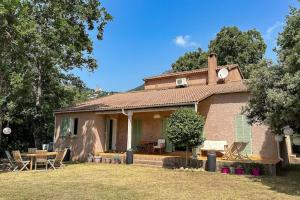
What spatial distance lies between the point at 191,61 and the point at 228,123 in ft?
87.8

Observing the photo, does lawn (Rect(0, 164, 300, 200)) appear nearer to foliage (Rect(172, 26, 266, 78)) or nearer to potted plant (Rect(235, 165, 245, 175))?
potted plant (Rect(235, 165, 245, 175))

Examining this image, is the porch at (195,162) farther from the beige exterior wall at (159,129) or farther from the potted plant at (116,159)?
the beige exterior wall at (159,129)

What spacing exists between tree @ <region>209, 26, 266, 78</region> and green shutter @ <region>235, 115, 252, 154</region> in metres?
24.3

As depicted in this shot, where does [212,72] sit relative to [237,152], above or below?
above

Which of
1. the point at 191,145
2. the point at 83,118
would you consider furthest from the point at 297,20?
the point at 83,118

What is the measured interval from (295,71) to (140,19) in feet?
75.4

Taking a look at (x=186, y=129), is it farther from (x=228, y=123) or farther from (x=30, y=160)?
(x=30, y=160)

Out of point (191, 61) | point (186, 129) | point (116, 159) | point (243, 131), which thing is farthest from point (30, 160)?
point (191, 61)

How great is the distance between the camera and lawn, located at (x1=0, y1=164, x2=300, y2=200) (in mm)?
8977

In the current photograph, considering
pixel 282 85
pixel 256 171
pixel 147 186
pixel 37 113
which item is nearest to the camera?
pixel 147 186

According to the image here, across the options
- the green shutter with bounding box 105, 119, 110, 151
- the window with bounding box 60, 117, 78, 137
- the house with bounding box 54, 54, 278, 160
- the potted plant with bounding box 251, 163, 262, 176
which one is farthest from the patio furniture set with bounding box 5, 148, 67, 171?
the potted plant with bounding box 251, 163, 262, 176

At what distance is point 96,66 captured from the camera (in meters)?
21.8

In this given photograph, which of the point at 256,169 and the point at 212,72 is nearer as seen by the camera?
the point at 256,169

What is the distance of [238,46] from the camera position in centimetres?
4062
